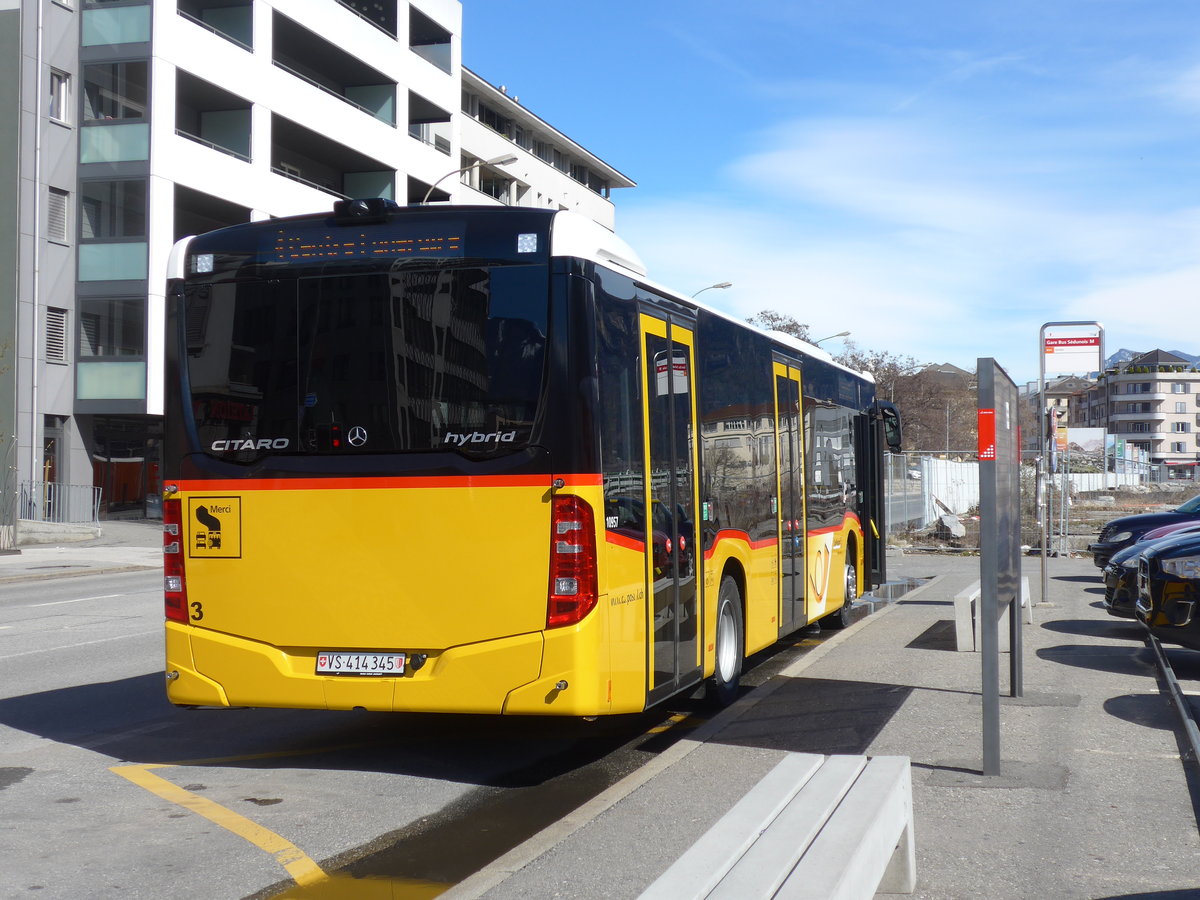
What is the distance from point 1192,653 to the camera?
12.3 m

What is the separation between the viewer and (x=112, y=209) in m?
34.1

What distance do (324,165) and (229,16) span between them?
7.46 meters

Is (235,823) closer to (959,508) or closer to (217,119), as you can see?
(217,119)

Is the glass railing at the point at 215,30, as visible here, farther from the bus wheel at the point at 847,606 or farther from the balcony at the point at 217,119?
the bus wheel at the point at 847,606

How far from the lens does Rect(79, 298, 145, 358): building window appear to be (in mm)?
33906

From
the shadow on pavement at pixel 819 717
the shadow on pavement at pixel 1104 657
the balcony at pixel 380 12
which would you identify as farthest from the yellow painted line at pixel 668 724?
the balcony at pixel 380 12

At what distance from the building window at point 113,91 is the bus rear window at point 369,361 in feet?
96.5

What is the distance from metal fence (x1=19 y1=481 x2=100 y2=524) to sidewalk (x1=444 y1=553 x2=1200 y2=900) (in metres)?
26.2

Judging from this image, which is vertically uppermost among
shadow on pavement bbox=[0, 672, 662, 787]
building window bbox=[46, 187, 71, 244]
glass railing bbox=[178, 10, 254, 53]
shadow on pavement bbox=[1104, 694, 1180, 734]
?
glass railing bbox=[178, 10, 254, 53]

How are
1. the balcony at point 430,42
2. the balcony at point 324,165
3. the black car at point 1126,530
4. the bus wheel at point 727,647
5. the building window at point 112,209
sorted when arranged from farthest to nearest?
1. the balcony at point 430,42
2. the balcony at point 324,165
3. the building window at point 112,209
4. the black car at point 1126,530
5. the bus wheel at point 727,647

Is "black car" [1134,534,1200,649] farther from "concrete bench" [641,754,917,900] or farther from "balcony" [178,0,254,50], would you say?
"balcony" [178,0,254,50]

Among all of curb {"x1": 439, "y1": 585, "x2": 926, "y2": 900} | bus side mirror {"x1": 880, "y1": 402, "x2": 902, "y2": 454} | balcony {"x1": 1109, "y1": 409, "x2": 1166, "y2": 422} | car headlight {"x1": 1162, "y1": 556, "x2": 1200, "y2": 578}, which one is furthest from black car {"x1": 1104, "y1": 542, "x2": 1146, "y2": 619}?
balcony {"x1": 1109, "y1": 409, "x2": 1166, "y2": 422}

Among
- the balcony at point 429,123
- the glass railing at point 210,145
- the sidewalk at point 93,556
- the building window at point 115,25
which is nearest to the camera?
the sidewalk at point 93,556

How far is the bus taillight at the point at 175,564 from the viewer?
7.34 metres
